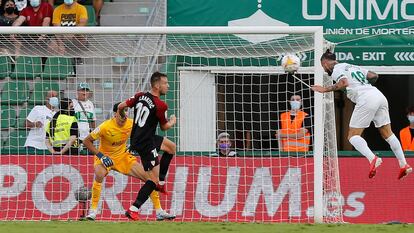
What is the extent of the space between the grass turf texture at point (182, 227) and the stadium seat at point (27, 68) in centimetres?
462

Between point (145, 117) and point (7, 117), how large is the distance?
12.5 ft

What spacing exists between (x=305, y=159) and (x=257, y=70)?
1.59m

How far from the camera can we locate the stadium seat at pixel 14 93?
67.0 feet

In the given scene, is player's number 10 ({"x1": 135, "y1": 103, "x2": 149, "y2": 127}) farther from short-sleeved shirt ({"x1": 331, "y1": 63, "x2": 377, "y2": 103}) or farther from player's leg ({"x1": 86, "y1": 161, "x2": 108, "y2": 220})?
short-sleeved shirt ({"x1": 331, "y1": 63, "x2": 377, "y2": 103})

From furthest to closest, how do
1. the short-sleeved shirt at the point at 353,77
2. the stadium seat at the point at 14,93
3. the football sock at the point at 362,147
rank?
1. the stadium seat at the point at 14,93
2. the football sock at the point at 362,147
3. the short-sleeved shirt at the point at 353,77

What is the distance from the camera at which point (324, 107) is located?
18219 mm

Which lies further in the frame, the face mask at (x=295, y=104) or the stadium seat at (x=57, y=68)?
the stadium seat at (x=57, y=68)

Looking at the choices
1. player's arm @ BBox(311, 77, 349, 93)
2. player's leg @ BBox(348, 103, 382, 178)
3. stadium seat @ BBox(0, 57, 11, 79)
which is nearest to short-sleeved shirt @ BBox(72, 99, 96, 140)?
stadium seat @ BBox(0, 57, 11, 79)

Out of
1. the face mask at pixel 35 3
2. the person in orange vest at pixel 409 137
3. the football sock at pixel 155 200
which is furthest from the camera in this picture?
the face mask at pixel 35 3

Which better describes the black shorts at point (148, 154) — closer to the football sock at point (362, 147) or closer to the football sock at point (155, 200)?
the football sock at point (155, 200)

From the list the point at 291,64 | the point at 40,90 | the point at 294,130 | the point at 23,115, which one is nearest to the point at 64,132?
the point at 40,90

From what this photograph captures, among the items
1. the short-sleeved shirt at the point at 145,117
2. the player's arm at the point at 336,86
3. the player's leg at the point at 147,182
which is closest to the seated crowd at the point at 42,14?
the short-sleeved shirt at the point at 145,117

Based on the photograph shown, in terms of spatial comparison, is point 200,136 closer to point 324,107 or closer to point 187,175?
point 187,175

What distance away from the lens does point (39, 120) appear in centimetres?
1998
